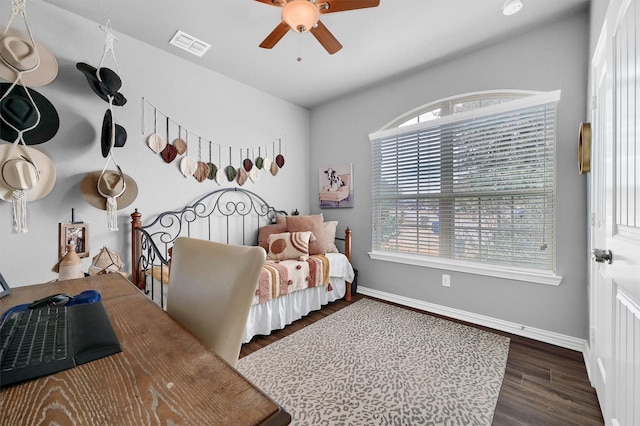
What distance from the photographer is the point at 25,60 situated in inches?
65.4

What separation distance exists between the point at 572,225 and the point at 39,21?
14.3 feet

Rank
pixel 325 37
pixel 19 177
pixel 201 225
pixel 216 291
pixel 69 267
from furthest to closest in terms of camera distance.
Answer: pixel 201 225
pixel 325 37
pixel 69 267
pixel 19 177
pixel 216 291

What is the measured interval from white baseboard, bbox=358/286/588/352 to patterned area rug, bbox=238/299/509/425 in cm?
18

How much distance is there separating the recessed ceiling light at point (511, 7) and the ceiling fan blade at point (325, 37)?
4.15ft

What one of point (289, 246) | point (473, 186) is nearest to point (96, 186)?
point (289, 246)

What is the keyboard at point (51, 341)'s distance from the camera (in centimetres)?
56

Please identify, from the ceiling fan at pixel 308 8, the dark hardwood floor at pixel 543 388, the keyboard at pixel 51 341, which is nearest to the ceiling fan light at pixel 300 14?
the ceiling fan at pixel 308 8

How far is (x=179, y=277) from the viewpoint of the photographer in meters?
1.08

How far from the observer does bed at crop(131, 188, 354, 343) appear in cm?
232

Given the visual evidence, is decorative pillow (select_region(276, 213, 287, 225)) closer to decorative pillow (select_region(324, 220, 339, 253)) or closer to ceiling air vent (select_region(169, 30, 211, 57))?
decorative pillow (select_region(324, 220, 339, 253))

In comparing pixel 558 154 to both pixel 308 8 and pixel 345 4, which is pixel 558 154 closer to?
pixel 345 4

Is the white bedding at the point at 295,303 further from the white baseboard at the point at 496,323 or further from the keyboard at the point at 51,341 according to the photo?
the keyboard at the point at 51,341

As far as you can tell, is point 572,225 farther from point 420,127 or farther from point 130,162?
point 130,162

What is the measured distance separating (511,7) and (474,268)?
2143mm
